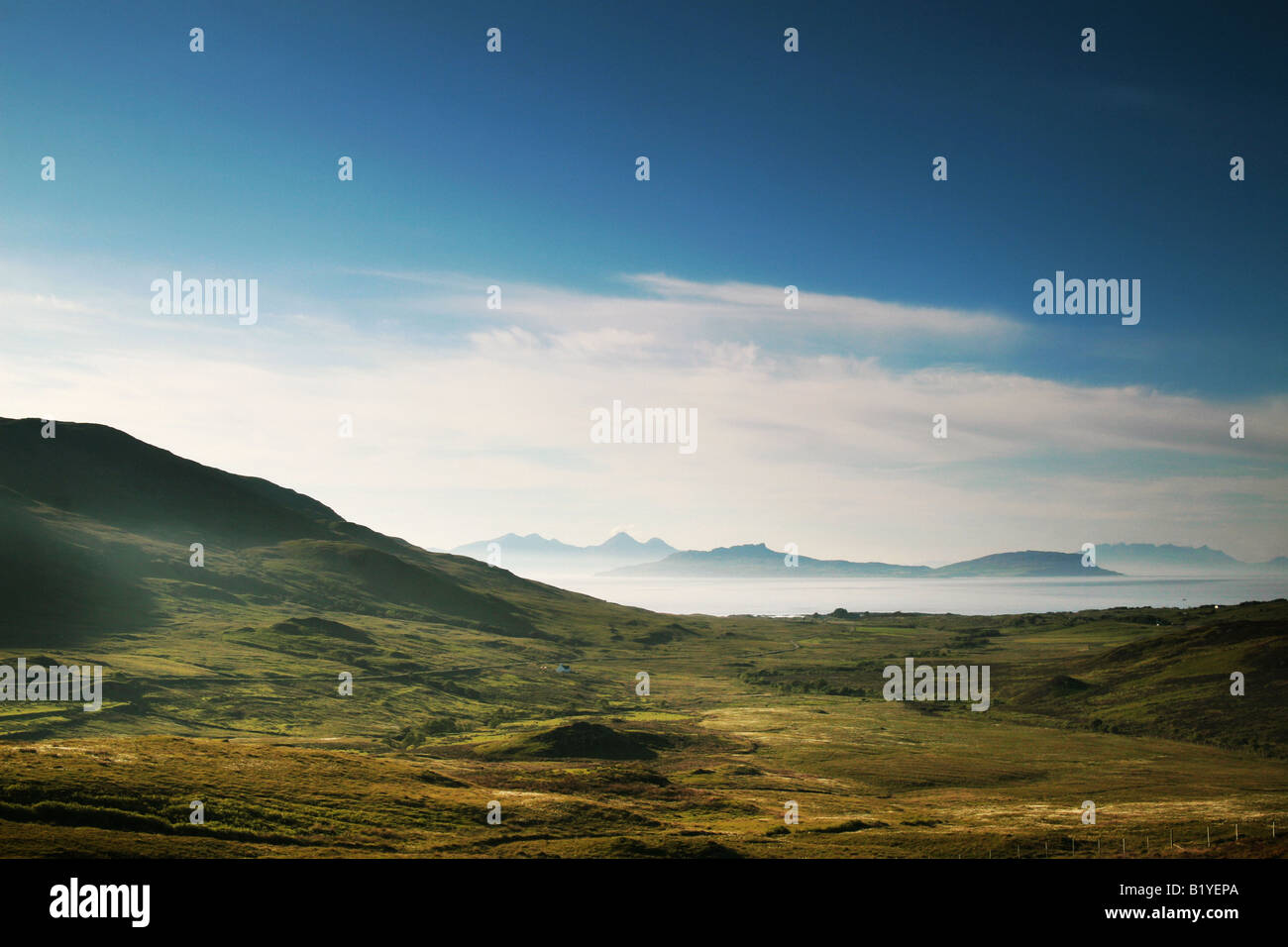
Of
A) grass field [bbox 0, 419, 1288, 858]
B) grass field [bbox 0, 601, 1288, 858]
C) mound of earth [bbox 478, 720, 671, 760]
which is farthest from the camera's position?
mound of earth [bbox 478, 720, 671, 760]

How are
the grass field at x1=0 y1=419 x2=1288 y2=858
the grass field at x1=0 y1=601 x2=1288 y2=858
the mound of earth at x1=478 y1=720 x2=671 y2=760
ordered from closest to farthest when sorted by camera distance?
the grass field at x1=0 y1=601 x2=1288 y2=858 → the grass field at x1=0 y1=419 x2=1288 y2=858 → the mound of earth at x1=478 y1=720 x2=671 y2=760

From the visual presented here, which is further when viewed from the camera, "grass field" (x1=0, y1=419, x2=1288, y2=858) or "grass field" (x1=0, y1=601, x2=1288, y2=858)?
"grass field" (x1=0, y1=419, x2=1288, y2=858)

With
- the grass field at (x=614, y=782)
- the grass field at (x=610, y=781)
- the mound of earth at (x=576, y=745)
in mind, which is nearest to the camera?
the grass field at (x=614, y=782)

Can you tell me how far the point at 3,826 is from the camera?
67.6 m

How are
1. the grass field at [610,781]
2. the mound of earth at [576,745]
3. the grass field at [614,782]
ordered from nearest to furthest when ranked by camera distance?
the grass field at [614,782] < the grass field at [610,781] < the mound of earth at [576,745]

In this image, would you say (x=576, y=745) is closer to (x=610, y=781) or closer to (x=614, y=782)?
(x=610, y=781)

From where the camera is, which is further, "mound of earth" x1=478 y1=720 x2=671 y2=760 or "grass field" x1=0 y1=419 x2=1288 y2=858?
"mound of earth" x1=478 y1=720 x2=671 y2=760

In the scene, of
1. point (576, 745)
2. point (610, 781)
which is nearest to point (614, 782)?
point (610, 781)

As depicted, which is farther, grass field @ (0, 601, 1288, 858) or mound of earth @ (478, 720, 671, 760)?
mound of earth @ (478, 720, 671, 760)

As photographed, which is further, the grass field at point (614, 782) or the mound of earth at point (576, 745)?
the mound of earth at point (576, 745)

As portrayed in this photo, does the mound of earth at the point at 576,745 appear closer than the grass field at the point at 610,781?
No
